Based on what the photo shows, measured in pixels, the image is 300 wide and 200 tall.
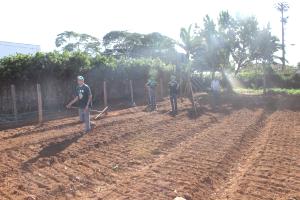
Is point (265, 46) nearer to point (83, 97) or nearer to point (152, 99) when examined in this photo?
point (152, 99)

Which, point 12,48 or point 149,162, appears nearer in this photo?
point 149,162

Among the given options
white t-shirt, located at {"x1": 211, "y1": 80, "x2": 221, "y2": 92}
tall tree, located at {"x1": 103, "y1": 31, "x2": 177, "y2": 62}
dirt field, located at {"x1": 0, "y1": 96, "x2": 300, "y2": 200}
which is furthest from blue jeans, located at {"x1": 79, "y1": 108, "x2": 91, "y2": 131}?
tall tree, located at {"x1": 103, "y1": 31, "x2": 177, "y2": 62}

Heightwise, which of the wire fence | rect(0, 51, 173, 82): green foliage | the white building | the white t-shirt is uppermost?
the white building

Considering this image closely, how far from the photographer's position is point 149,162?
8719 mm

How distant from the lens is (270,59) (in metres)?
41.2

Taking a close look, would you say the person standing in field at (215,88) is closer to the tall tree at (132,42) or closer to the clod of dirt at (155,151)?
the clod of dirt at (155,151)

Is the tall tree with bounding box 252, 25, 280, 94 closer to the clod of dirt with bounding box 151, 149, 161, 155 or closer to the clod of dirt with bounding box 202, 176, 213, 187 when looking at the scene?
the clod of dirt with bounding box 151, 149, 161, 155

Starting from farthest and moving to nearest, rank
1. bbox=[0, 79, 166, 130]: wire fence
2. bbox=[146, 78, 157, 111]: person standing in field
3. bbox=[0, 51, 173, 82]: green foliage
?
bbox=[146, 78, 157, 111]: person standing in field, bbox=[0, 51, 173, 82]: green foliage, bbox=[0, 79, 166, 130]: wire fence

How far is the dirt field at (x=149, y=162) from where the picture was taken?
21.8 ft

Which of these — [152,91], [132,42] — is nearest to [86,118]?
[152,91]

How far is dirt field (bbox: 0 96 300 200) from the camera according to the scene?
6648 mm

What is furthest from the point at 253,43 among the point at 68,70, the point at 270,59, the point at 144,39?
the point at 68,70

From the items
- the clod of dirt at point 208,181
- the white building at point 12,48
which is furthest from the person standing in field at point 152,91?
the clod of dirt at point 208,181

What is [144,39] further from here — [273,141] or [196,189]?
[196,189]
